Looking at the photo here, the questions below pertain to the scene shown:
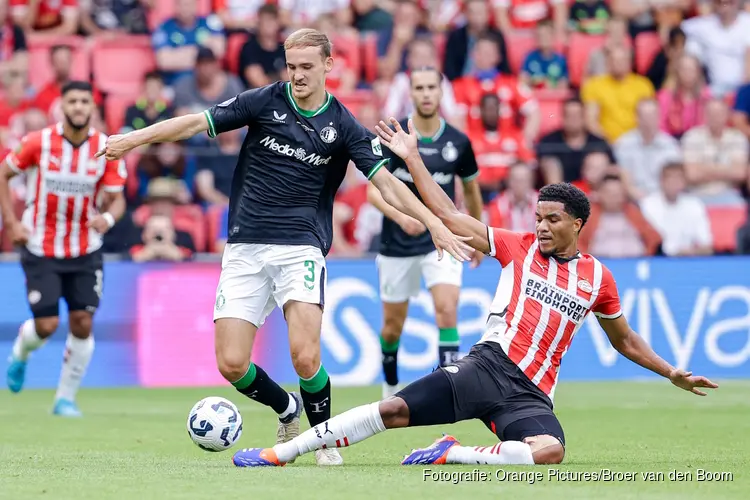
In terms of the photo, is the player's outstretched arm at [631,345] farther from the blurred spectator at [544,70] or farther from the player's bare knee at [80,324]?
the blurred spectator at [544,70]

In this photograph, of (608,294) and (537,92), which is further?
(537,92)

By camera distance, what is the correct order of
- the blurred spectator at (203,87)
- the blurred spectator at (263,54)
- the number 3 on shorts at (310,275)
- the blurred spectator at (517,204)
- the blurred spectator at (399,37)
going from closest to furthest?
the number 3 on shorts at (310,275)
the blurred spectator at (517,204)
the blurred spectator at (203,87)
the blurred spectator at (263,54)
the blurred spectator at (399,37)

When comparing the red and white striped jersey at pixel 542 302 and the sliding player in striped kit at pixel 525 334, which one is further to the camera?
the red and white striped jersey at pixel 542 302

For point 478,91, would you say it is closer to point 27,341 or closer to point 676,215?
point 676,215

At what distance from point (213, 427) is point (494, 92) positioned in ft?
32.9

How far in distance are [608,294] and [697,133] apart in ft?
31.3

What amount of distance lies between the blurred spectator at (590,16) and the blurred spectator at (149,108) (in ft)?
19.9

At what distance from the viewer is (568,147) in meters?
15.7

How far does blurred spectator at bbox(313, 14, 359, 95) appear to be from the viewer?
17.2 meters

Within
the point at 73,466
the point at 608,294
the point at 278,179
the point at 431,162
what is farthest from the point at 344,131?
the point at 431,162

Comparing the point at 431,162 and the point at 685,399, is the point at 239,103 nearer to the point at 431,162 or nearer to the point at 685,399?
the point at 431,162

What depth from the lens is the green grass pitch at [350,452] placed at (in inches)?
247

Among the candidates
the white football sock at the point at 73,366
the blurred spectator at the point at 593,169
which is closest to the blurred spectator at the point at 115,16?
the blurred spectator at the point at 593,169

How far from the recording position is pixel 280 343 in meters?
14.3
